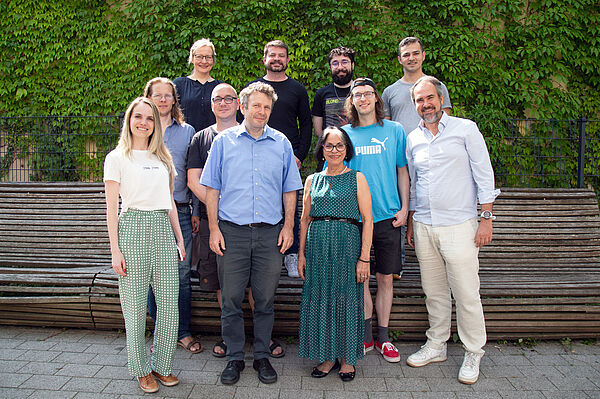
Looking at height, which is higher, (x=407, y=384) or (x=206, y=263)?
(x=206, y=263)

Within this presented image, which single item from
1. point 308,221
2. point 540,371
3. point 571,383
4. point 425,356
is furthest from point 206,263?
point 571,383

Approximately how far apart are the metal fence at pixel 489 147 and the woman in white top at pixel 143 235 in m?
3.70

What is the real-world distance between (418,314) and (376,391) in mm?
923

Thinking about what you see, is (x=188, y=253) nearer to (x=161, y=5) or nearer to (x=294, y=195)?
(x=294, y=195)

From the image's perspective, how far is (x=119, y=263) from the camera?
2904mm

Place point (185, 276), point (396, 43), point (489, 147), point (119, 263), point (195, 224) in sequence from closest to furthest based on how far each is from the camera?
1. point (119, 263)
2. point (185, 276)
3. point (195, 224)
4. point (489, 147)
5. point (396, 43)

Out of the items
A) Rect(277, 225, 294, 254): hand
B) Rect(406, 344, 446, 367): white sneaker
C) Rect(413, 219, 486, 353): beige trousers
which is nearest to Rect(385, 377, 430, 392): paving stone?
Rect(406, 344, 446, 367): white sneaker

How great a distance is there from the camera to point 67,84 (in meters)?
8.38

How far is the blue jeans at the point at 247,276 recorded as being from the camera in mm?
3152

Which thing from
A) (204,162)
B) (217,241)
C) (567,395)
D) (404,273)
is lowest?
(567,395)

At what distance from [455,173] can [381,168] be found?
525 mm

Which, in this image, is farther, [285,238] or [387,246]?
[387,246]

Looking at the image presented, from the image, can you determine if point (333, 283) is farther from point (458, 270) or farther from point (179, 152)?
point (179, 152)

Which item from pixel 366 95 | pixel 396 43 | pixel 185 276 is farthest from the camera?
pixel 396 43
